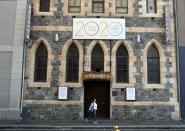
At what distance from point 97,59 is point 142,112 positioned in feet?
15.4

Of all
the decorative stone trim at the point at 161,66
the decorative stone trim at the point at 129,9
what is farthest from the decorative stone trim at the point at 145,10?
the decorative stone trim at the point at 161,66

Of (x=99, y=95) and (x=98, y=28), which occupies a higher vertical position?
(x=98, y=28)

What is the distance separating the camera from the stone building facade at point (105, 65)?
21.6 m

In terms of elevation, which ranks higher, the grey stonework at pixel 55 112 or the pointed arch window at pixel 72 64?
the pointed arch window at pixel 72 64

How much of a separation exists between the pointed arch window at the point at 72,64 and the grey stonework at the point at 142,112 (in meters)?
3.49

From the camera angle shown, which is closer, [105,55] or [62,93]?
[62,93]

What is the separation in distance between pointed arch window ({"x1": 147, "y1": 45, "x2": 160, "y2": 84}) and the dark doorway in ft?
9.80

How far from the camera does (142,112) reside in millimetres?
21609

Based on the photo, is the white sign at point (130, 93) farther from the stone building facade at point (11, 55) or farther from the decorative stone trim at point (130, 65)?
the stone building facade at point (11, 55)

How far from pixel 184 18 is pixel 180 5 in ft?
3.19

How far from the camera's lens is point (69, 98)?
21688 mm

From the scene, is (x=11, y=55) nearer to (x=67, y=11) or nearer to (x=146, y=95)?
(x=67, y=11)

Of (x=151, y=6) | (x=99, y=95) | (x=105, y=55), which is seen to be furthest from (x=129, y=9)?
(x=99, y=95)

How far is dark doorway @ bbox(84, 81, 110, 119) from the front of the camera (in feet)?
72.5
